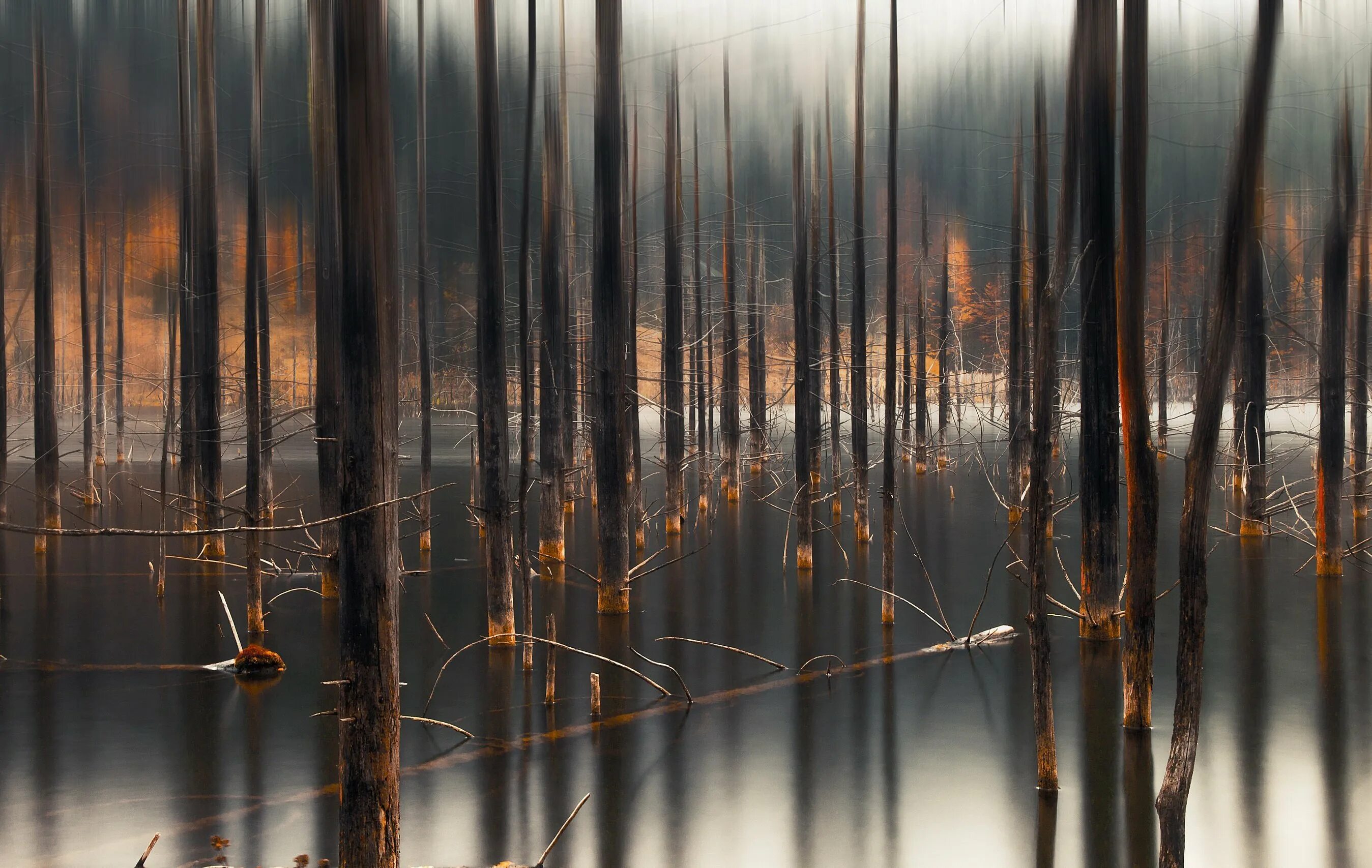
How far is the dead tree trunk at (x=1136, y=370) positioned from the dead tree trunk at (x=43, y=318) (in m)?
17.0

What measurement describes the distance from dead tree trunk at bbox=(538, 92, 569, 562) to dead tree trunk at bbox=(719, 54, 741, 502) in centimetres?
409

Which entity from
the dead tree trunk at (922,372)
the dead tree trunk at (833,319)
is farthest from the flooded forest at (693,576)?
the dead tree trunk at (922,372)

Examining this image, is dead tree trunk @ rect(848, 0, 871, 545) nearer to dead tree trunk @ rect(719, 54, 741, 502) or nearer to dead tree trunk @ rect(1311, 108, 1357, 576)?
dead tree trunk @ rect(719, 54, 741, 502)

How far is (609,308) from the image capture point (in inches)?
547

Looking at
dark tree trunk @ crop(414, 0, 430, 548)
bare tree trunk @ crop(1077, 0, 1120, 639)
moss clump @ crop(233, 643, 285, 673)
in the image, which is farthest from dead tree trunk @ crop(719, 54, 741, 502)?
moss clump @ crop(233, 643, 285, 673)

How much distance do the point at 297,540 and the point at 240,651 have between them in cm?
1008

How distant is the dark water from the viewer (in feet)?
24.3

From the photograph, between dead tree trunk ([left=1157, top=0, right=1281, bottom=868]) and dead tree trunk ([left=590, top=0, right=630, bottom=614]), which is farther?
dead tree trunk ([left=590, top=0, right=630, bottom=614])

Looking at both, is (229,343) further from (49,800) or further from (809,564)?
(49,800)

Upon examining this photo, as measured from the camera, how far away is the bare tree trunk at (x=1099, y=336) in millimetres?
10352

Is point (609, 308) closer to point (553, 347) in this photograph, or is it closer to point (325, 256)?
point (325, 256)

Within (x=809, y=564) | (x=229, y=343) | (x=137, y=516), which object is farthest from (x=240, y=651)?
(x=229, y=343)

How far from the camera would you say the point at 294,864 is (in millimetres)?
6801

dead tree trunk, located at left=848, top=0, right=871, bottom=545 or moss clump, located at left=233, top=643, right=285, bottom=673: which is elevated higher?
dead tree trunk, located at left=848, top=0, right=871, bottom=545
